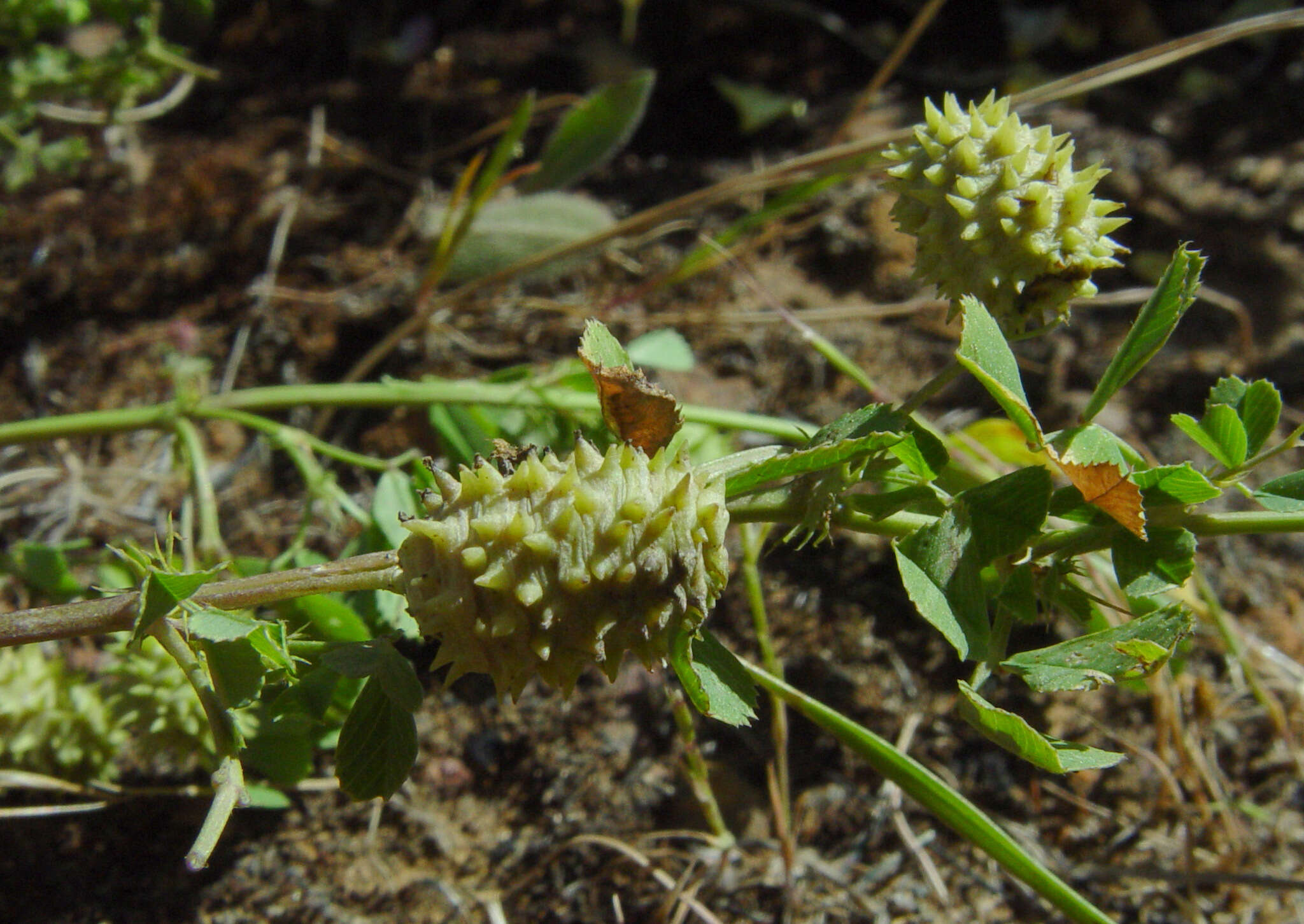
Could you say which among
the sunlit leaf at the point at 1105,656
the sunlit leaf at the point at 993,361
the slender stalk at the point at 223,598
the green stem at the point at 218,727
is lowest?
the green stem at the point at 218,727

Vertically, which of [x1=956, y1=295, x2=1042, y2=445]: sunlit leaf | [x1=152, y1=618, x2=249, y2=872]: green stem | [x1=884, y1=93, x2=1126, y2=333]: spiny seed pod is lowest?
[x1=152, y1=618, x2=249, y2=872]: green stem

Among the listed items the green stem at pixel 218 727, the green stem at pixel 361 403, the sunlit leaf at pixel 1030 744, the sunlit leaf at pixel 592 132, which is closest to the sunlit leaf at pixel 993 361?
the sunlit leaf at pixel 1030 744

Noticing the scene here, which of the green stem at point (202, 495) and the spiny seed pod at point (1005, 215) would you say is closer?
the spiny seed pod at point (1005, 215)

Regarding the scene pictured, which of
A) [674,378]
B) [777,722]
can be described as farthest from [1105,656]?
[674,378]

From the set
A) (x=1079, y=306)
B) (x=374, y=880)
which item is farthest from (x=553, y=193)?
(x=374, y=880)

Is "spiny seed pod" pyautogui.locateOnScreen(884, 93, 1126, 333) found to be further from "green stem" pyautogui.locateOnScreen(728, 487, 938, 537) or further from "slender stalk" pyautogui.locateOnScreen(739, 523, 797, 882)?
"slender stalk" pyautogui.locateOnScreen(739, 523, 797, 882)

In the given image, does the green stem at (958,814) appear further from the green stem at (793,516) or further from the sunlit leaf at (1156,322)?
the sunlit leaf at (1156,322)

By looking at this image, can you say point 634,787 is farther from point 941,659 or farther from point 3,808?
point 3,808

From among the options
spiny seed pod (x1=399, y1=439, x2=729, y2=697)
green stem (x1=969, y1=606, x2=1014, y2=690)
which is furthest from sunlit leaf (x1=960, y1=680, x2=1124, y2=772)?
spiny seed pod (x1=399, y1=439, x2=729, y2=697)
